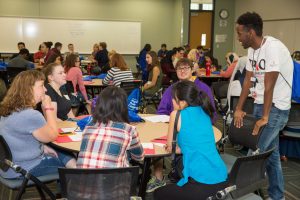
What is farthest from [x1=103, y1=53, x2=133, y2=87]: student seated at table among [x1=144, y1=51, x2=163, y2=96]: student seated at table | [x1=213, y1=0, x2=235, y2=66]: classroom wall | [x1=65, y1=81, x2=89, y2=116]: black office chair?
[x1=213, y1=0, x2=235, y2=66]: classroom wall

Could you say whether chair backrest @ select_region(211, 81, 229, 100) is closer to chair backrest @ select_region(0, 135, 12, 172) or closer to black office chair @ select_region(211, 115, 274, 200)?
black office chair @ select_region(211, 115, 274, 200)

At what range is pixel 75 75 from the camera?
5461mm

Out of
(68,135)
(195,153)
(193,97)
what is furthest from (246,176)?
(68,135)

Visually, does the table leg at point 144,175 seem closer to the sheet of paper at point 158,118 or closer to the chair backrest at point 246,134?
the sheet of paper at point 158,118

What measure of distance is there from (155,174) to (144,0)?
1073 cm

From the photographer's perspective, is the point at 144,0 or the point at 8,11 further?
the point at 144,0

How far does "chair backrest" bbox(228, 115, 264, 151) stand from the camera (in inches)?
109

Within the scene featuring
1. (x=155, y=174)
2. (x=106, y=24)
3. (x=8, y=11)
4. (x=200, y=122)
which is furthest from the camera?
(x=106, y=24)

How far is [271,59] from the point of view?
2645 mm

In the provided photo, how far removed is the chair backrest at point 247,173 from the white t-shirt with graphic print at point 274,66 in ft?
2.78

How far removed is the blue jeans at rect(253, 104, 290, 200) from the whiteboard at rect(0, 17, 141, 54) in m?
10.6

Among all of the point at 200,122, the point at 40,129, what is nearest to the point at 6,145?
the point at 40,129

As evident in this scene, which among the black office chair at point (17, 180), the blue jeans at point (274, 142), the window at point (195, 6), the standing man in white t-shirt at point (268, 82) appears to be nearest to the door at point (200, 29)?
the window at point (195, 6)

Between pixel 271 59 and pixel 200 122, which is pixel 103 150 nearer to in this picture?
pixel 200 122
